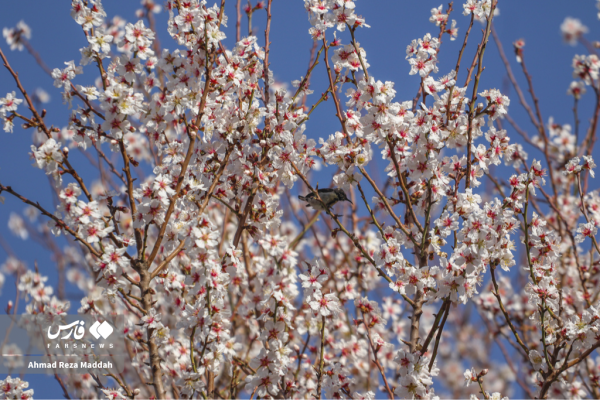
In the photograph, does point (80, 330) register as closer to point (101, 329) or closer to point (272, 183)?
point (101, 329)

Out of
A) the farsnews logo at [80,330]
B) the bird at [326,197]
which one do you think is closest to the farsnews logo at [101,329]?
the farsnews logo at [80,330]

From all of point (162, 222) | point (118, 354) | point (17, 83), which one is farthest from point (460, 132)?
point (118, 354)

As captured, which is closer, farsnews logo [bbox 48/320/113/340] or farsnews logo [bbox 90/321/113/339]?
farsnews logo [bbox 48/320/113/340]

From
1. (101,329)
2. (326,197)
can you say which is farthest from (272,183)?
(101,329)

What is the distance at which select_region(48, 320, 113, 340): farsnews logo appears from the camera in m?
4.14

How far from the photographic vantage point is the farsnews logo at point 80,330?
4.14 m

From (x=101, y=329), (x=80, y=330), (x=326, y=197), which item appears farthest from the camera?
(x=101, y=329)

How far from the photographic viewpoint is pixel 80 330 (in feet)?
13.9

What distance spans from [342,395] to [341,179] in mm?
1723

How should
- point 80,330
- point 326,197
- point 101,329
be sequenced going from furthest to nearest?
1. point 101,329
2. point 80,330
3. point 326,197

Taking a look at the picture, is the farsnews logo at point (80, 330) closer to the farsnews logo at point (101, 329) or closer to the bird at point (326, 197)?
the farsnews logo at point (101, 329)

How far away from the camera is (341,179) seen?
3.32 m

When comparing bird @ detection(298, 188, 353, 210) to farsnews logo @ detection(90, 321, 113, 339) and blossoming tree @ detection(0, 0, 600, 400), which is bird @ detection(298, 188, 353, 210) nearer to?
A: blossoming tree @ detection(0, 0, 600, 400)

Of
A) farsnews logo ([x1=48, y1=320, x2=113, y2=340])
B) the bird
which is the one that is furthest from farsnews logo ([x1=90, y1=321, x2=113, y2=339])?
the bird
